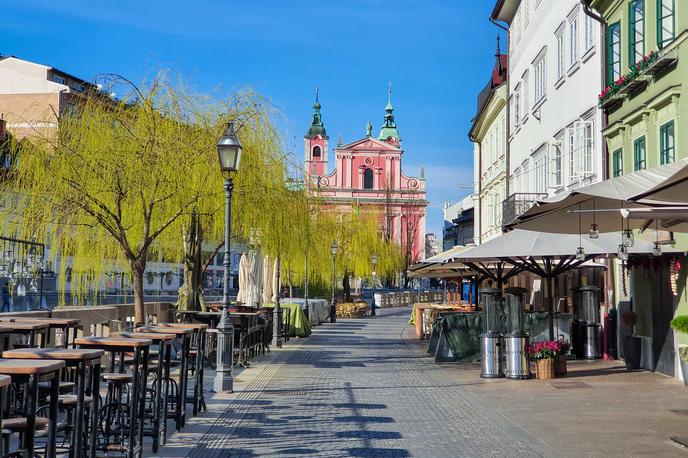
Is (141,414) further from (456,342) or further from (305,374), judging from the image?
(456,342)

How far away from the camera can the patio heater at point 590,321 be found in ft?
77.8

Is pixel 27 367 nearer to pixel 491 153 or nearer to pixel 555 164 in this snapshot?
pixel 555 164

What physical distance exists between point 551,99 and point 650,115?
11887 millimetres

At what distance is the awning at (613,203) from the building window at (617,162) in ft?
25.6

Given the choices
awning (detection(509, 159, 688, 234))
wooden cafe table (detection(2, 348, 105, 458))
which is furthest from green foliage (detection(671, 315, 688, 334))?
wooden cafe table (detection(2, 348, 105, 458))

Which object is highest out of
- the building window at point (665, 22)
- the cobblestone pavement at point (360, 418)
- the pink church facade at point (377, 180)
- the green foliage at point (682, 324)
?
the pink church facade at point (377, 180)

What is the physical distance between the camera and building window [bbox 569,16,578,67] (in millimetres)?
27562

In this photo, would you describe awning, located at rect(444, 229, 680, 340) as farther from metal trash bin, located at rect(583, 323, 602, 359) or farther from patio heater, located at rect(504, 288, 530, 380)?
metal trash bin, located at rect(583, 323, 602, 359)

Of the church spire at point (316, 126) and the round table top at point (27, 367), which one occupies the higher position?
the church spire at point (316, 126)

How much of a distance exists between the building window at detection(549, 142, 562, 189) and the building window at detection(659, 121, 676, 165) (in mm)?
10765

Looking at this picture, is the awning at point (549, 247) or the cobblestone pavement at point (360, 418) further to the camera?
the awning at point (549, 247)

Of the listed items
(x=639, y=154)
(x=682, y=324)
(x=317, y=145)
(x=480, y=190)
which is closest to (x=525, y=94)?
(x=639, y=154)

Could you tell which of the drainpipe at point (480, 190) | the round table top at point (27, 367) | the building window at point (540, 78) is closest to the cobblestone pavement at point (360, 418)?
the round table top at point (27, 367)

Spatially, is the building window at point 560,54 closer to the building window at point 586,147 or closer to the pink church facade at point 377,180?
the building window at point 586,147
